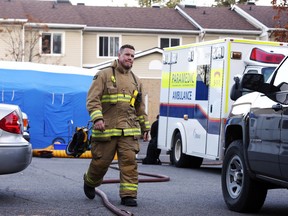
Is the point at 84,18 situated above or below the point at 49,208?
above

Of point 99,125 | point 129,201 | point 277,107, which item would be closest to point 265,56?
point 129,201

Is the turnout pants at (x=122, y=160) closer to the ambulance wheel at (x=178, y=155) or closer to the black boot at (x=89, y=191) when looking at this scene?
the black boot at (x=89, y=191)

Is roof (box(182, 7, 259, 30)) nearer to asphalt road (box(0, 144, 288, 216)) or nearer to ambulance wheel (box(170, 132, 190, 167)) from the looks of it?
ambulance wheel (box(170, 132, 190, 167))

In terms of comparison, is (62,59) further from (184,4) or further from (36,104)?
(36,104)

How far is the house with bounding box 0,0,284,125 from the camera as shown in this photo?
40.3 metres

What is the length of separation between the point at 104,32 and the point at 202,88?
26.4 m

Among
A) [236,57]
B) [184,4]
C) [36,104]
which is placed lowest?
[36,104]

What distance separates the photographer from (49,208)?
28.0ft

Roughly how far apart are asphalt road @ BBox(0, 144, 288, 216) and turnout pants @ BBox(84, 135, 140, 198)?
0.86 feet

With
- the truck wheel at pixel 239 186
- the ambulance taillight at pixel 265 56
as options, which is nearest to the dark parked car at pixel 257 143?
the truck wheel at pixel 239 186

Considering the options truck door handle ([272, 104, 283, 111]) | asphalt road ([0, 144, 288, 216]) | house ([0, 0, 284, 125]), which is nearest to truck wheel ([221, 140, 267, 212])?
asphalt road ([0, 144, 288, 216])

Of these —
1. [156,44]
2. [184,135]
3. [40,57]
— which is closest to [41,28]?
[40,57]

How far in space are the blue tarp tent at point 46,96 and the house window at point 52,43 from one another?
14416mm

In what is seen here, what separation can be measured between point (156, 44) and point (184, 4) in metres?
6.93
